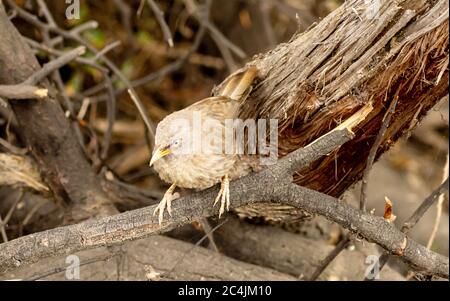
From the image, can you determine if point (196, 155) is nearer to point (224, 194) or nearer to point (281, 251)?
point (224, 194)

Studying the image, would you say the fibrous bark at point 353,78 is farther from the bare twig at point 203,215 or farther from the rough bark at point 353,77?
the bare twig at point 203,215

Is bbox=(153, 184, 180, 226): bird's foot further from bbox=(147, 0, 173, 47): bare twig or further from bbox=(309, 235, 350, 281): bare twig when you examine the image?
bbox=(147, 0, 173, 47): bare twig

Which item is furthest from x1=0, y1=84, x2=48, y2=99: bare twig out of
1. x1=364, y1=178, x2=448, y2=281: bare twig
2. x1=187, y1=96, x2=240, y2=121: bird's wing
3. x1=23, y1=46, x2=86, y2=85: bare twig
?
x1=364, y1=178, x2=448, y2=281: bare twig

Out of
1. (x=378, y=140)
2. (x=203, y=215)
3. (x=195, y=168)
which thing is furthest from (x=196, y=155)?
(x=378, y=140)

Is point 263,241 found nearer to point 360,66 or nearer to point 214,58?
point 360,66

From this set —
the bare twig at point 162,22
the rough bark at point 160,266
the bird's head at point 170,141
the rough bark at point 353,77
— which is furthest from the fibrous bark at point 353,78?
the bare twig at point 162,22
